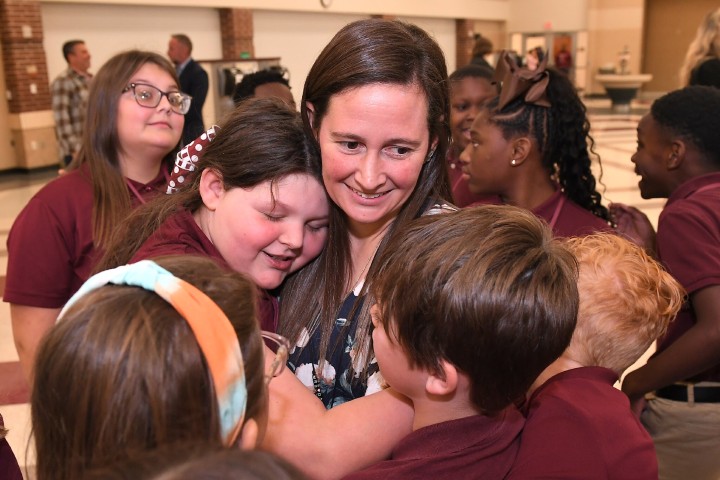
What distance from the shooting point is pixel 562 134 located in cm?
260

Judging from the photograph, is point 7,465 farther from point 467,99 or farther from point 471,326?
point 467,99

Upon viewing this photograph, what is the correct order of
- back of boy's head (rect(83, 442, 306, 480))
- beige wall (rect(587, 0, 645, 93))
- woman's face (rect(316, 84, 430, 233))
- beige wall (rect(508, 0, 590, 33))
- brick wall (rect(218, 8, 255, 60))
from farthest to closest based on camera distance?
beige wall (rect(508, 0, 590, 33)) < beige wall (rect(587, 0, 645, 93)) < brick wall (rect(218, 8, 255, 60)) < woman's face (rect(316, 84, 430, 233)) < back of boy's head (rect(83, 442, 306, 480))

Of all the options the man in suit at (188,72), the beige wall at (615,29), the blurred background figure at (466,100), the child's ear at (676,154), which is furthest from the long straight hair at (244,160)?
the beige wall at (615,29)

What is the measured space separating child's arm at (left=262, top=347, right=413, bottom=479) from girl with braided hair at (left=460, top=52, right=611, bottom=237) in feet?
4.94

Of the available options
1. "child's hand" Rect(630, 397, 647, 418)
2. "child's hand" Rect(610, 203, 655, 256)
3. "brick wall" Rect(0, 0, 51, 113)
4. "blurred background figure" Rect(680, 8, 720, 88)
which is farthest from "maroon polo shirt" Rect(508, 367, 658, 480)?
"brick wall" Rect(0, 0, 51, 113)

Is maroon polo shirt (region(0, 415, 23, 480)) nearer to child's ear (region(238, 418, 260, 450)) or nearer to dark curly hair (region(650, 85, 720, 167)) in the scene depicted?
child's ear (region(238, 418, 260, 450))

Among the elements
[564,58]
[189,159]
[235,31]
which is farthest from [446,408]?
[564,58]

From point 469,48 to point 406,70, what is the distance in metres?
19.3

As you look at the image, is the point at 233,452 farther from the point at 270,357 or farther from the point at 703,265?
the point at 703,265

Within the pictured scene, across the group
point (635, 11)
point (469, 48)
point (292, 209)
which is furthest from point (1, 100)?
point (635, 11)

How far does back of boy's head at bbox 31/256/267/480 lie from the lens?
80 cm

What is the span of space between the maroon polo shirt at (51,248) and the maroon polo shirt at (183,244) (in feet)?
2.87

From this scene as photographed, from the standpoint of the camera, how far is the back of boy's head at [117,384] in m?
0.80

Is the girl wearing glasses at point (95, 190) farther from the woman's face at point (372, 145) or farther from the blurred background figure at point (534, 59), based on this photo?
the blurred background figure at point (534, 59)
